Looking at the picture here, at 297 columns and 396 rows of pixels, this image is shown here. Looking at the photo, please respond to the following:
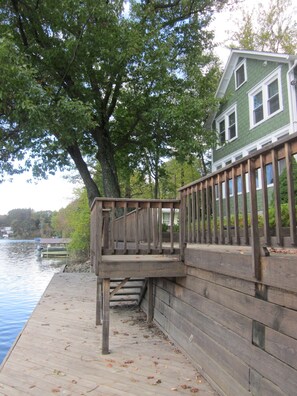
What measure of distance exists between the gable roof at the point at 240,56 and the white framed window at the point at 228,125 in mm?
1355

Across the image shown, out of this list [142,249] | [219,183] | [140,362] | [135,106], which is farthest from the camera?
[135,106]

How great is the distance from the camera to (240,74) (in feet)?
52.4

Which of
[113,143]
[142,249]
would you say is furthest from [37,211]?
[142,249]

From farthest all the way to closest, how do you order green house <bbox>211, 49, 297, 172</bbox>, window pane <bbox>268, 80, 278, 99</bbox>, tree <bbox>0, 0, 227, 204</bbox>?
window pane <bbox>268, 80, 278, 99</bbox>, green house <bbox>211, 49, 297, 172</bbox>, tree <bbox>0, 0, 227, 204</bbox>

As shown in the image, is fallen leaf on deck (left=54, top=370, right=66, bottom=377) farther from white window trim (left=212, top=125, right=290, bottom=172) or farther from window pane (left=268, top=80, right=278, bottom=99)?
window pane (left=268, top=80, right=278, bottom=99)

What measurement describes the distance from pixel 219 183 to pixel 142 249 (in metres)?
2.28

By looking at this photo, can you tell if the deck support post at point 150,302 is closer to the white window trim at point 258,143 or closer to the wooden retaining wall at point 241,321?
the wooden retaining wall at point 241,321

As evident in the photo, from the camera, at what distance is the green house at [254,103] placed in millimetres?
12172

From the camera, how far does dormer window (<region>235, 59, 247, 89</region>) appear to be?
610 inches

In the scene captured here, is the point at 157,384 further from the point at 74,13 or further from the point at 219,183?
the point at 74,13

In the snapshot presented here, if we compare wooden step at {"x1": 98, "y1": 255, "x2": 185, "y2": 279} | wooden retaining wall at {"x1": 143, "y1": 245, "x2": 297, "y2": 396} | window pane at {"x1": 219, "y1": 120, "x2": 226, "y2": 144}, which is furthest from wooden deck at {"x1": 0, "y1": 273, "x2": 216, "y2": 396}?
window pane at {"x1": 219, "y1": 120, "x2": 226, "y2": 144}

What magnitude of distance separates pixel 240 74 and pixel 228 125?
232cm

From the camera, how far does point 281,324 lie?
8.59 ft

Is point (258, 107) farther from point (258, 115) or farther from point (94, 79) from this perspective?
point (94, 79)
